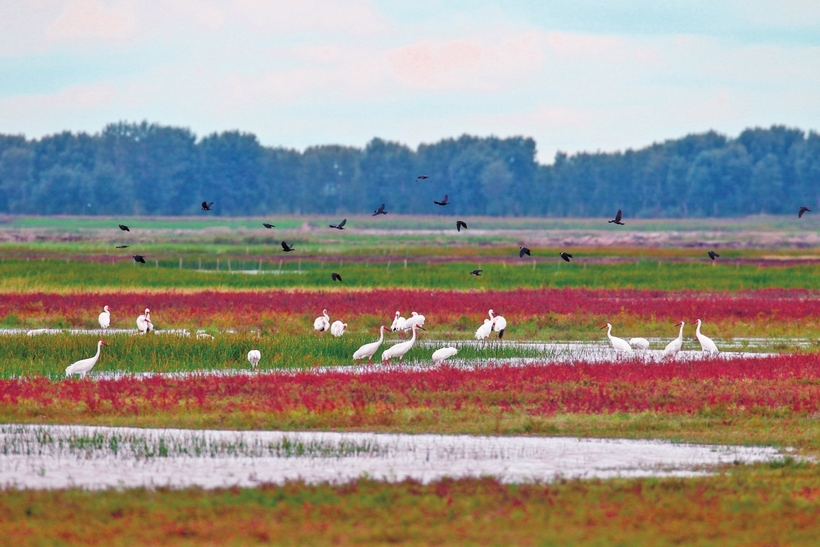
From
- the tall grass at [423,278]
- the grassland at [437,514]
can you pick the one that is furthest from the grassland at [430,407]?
the tall grass at [423,278]

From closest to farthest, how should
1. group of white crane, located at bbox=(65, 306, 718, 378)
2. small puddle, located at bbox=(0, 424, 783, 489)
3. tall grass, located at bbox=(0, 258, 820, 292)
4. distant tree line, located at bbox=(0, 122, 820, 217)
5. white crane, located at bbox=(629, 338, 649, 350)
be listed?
small puddle, located at bbox=(0, 424, 783, 489), group of white crane, located at bbox=(65, 306, 718, 378), white crane, located at bbox=(629, 338, 649, 350), tall grass, located at bbox=(0, 258, 820, 292), distant tree line, located at bbox=(0, 122, 820, 217)

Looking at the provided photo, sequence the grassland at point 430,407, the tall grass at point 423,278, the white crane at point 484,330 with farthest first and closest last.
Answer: the tall grass at point 423,278
the white crane at point 484,330
the grassland at point 430,407

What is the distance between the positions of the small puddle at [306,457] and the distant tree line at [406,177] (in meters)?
162

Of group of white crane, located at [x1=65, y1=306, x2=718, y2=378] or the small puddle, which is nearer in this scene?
the small puddle

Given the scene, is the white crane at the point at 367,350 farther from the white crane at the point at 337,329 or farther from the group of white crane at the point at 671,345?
the group of white crane at the point at 671,345

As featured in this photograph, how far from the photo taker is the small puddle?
49.4 feet

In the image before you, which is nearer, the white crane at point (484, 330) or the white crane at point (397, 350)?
the white crane at point (397, 350)

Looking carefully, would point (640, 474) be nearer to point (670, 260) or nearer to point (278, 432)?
point (278, 432)

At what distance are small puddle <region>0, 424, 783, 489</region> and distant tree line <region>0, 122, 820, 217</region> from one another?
162 m

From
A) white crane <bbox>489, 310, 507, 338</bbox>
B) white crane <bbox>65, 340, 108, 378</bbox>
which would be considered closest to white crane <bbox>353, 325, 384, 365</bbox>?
white crane <bbox>65, 340, 108, 378</bbox>

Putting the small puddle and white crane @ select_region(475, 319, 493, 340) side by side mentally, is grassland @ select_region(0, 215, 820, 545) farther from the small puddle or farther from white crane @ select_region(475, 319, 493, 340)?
white crane @ select_region(475, 319, 493, 340)

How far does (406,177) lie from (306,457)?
17646 cm

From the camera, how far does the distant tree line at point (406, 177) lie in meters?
177

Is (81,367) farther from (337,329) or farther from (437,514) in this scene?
(437,514)
